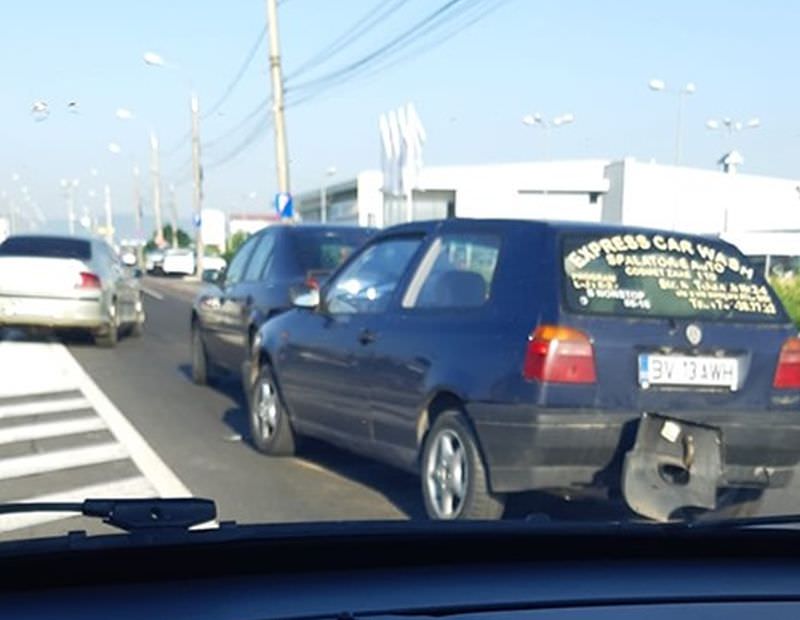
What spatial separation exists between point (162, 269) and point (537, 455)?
4959 centimetres

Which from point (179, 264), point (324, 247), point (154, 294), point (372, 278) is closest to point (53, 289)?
point (324, 247)

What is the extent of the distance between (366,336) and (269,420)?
6.00 feet

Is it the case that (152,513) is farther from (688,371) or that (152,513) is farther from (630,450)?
(688,371)

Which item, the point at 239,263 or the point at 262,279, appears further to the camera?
the point at 239,263

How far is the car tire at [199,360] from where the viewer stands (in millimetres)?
11766

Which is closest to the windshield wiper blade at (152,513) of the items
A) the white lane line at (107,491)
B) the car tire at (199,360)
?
the white lane line at (107,491)

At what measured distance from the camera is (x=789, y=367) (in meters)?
5.64

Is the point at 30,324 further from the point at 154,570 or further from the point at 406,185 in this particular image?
the point at 154,570

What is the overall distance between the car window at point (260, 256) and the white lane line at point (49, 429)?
1.88 meters

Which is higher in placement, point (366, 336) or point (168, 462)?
point (366, 336)

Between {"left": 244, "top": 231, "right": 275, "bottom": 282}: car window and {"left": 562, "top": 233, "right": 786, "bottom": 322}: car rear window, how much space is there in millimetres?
5008

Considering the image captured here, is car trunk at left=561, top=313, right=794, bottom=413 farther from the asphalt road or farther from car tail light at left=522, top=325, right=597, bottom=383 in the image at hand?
the asphalt road

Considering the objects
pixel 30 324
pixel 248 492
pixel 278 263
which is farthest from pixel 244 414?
pixel 30 324

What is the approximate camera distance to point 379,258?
6.91 m
